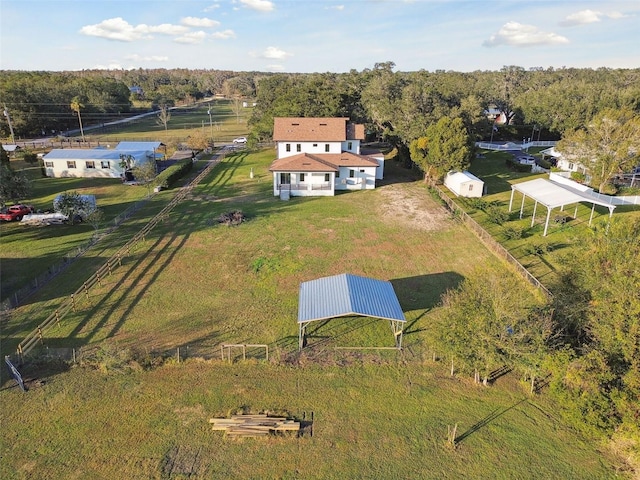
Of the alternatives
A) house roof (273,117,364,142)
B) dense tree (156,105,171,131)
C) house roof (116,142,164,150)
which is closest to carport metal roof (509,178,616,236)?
house roof (273,117,364,142)

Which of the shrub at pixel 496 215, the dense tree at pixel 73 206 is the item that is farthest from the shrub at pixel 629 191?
the dense tree at pixel 73 206

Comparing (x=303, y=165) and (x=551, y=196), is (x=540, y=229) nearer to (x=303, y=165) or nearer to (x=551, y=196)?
(x=551, y=196)

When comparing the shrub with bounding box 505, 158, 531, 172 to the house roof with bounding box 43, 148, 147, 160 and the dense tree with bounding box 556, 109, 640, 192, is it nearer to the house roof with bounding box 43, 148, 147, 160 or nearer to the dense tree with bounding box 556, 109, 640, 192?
the dense tree with bounding box 556, 109, 640, 192

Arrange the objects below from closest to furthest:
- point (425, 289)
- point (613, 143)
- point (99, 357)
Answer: point (99, 357) < point (425, 289) < point (613, 143)

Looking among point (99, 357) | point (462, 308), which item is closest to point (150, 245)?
point (99, 357)

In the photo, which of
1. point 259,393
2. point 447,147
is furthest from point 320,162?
point 259,393

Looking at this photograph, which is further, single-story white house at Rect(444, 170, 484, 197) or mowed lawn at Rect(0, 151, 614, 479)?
single-story white house at Rect(444, 170, 484, 197)

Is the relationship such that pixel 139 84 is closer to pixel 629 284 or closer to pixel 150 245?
pixel 150 245
